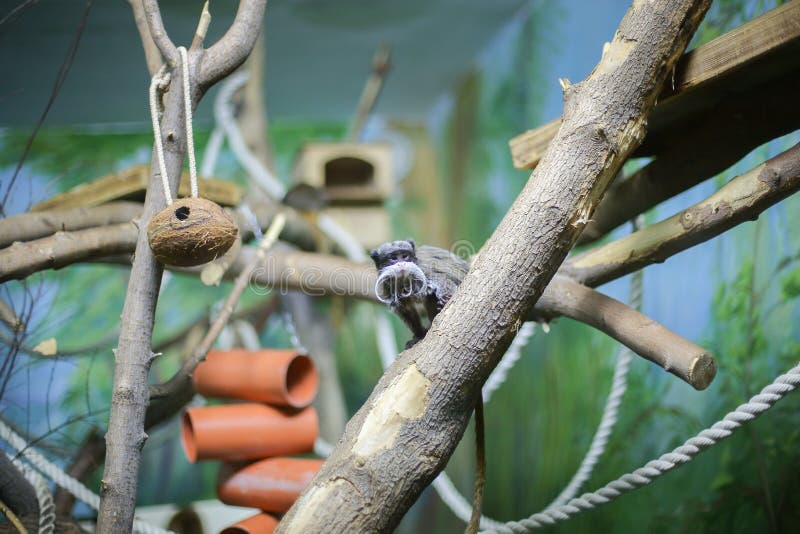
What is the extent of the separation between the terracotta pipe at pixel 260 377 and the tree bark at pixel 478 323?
0.76 metres

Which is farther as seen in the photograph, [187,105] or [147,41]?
[147,41]

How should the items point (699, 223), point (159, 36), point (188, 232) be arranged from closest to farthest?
point (188, 232), point (159, 36), point (699, 223)

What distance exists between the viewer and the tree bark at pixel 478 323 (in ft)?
3.82

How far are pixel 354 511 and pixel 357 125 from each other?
253cm

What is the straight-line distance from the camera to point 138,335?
52.3 inches

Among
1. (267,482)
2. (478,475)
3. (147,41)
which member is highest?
(147,41)

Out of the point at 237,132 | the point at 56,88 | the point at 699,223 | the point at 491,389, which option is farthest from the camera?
the point at 237,132

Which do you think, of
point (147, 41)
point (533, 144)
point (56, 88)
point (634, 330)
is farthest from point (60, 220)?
point (634, 330)

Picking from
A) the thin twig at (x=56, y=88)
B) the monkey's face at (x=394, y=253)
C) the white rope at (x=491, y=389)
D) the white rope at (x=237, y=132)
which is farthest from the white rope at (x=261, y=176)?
the monkey's face at (x=394, y=253)

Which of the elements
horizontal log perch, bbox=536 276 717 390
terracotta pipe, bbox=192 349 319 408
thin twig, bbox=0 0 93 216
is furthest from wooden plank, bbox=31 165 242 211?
horizontal log perch, bbox=536 276 717 390

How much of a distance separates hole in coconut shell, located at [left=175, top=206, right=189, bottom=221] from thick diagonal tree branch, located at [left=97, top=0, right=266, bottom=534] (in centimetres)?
18

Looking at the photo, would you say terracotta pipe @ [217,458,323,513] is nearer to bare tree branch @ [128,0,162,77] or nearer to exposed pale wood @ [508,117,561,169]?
exposed pale wood @ [508,117,561,169]

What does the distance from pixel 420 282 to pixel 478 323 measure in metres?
0.30

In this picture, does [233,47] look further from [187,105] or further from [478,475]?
[478,475]
